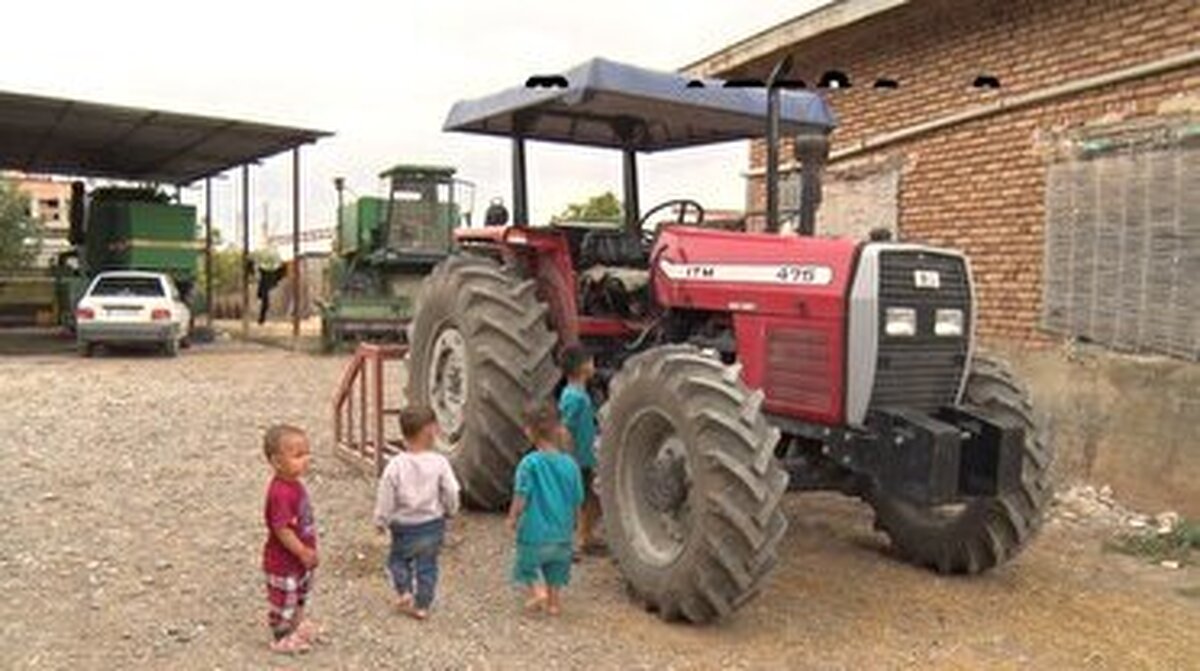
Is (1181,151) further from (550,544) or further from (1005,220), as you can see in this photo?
(550,544)

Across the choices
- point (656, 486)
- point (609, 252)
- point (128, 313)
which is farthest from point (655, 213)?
point (128, 313)

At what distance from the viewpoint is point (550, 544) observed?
555 centimetres

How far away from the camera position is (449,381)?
7.66 m

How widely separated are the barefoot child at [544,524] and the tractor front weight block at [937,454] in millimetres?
1256

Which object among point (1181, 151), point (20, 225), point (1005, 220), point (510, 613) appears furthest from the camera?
point (20, 225)

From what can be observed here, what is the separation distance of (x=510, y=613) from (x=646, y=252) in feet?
9.26

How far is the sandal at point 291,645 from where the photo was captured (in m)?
4.89

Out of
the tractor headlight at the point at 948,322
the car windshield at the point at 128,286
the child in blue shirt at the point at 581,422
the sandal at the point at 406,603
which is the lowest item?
the sandal at the point at 406,603

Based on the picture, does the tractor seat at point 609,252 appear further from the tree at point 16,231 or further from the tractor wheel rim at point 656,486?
the tree at point 16,231

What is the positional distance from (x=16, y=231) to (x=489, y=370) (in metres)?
33.3

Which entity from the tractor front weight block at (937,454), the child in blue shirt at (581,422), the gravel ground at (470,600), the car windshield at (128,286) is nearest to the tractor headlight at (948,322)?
the tractor front weight block at (937,454)

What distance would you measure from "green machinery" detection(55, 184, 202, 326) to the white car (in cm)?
401

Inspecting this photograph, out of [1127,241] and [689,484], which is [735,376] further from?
[1127,241]

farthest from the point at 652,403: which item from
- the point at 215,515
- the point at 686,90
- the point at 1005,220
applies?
the point at 1005,220
